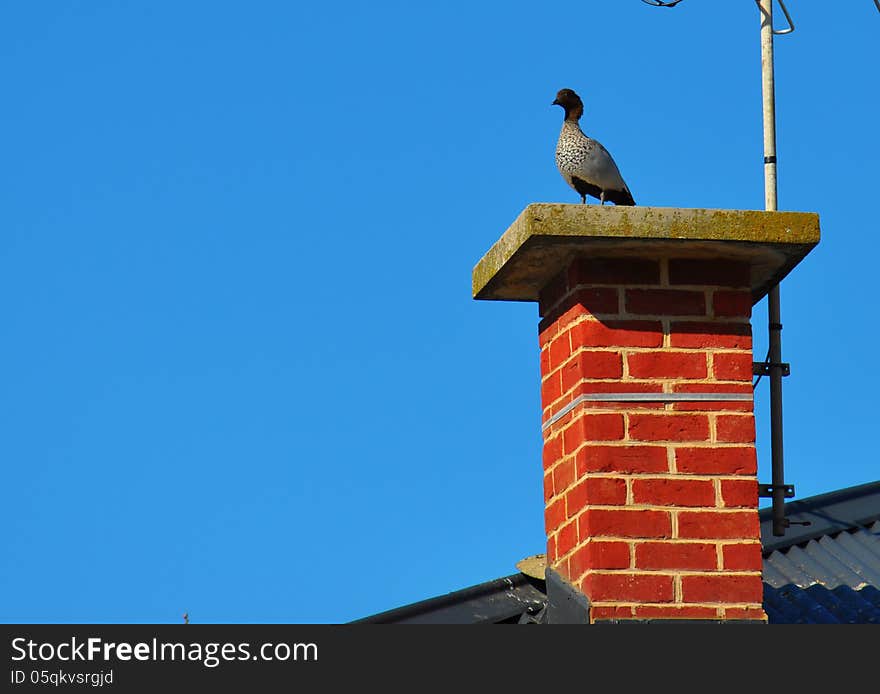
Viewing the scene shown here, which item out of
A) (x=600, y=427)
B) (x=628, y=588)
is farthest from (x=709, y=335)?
(x=628, y=588)

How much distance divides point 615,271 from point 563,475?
69 cm

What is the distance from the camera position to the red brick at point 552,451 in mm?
6164

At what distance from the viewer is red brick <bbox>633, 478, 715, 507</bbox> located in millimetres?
5852

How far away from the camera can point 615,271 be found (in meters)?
6.07

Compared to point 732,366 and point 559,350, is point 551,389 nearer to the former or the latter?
point 559,350

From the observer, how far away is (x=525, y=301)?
6.56 metres

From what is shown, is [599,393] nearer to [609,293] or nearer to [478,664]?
[609,293]

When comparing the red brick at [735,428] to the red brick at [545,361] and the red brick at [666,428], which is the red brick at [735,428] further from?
the red brick at [545,361]

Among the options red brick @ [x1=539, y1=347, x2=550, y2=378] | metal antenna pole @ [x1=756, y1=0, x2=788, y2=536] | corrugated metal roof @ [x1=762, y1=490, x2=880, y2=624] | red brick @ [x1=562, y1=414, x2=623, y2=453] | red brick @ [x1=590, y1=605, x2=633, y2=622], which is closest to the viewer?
red brick @ [x1=590, y1=605, x2=633, y2=622]

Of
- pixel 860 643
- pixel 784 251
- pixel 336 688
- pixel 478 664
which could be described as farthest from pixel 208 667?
pixel 784 251

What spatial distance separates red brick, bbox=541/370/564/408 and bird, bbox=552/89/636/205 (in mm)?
746

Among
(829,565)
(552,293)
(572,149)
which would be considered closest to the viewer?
(552,293)

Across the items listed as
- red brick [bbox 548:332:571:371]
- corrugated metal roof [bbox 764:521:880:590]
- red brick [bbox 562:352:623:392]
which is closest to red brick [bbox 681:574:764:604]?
red brick [bbox 562:352:623:392]

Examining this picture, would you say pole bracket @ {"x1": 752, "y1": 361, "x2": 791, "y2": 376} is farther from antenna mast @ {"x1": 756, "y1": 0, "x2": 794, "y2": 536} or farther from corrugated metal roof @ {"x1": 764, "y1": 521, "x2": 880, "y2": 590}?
corrugated metal roof @ {"x1": 764, "y1": 521, "x2": 880, "y2": 590}
